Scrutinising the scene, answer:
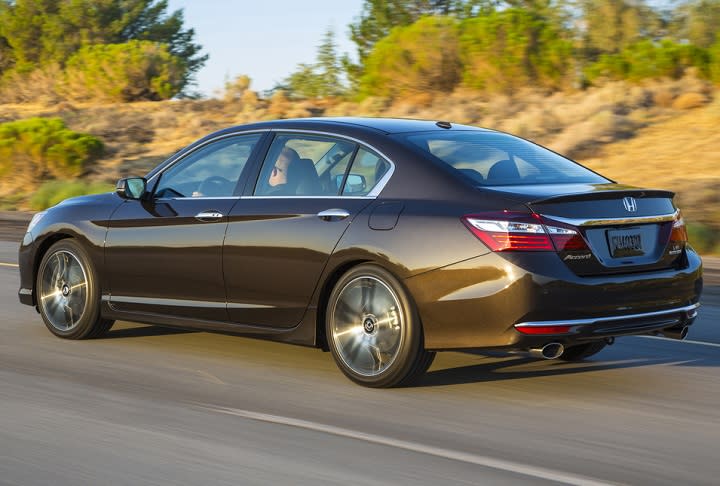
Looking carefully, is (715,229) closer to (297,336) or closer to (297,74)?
(297,336)

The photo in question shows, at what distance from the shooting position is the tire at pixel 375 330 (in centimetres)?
704

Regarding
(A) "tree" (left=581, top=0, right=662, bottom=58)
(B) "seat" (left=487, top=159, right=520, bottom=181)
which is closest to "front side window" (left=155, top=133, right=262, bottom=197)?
(B) "seat" (left=487, top=159, right=520, bottom=181)

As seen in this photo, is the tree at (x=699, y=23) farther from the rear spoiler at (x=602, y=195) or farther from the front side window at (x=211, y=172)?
the rear spoiler at (x=602, y=195)

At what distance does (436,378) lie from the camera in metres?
7.63

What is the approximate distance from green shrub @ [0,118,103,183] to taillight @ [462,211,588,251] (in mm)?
26008

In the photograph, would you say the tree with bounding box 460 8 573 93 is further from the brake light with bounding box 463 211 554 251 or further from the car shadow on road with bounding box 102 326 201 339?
the brake light with bounding box 463 211 554 251

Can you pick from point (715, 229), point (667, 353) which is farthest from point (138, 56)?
point (667, 353)

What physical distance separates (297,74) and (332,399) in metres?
33.9

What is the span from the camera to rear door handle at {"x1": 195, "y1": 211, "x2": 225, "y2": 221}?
26.5 ft

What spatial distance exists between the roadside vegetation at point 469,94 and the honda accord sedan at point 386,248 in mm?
11758

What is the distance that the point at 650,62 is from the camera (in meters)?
31.9

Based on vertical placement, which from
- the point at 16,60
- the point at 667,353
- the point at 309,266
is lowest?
the point at 16,60

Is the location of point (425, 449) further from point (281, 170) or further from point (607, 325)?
point (281, 170)

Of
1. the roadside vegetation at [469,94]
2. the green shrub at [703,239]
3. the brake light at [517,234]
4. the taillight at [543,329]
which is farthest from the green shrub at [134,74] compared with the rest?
the taillight at [543,329]
